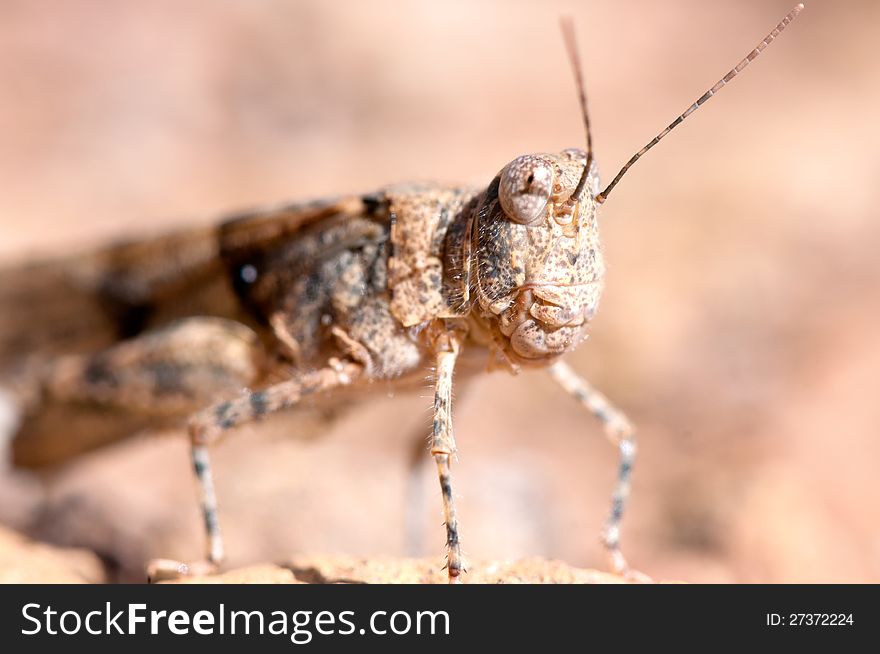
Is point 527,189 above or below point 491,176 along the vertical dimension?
below

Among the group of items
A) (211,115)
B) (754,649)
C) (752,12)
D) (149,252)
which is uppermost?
(752,12)

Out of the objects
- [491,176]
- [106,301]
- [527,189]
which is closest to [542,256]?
[527,189]

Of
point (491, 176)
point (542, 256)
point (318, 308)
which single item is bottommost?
point (542, 256)

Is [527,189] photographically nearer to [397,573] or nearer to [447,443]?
[447,443]

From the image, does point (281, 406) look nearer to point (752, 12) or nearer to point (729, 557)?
point (729, 557)

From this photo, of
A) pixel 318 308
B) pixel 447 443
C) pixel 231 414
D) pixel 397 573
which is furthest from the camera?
pixel 318 308

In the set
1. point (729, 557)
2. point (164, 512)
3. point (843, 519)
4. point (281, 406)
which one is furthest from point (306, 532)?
point (843, 519)

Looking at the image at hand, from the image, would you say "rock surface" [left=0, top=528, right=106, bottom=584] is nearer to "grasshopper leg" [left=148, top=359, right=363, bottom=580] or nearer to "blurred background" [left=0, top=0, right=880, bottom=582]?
"blurred background" [left=0, top=0, right=880, bottom=582]
